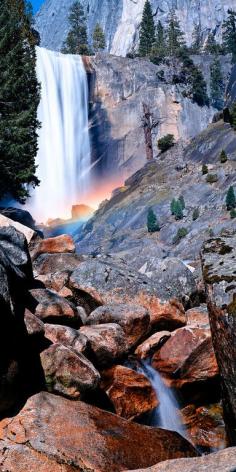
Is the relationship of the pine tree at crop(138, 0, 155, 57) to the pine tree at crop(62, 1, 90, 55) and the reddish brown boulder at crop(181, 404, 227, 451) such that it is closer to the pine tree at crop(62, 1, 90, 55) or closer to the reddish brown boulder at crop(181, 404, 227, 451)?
the pine tree at crop(62, 1, 90, 55)

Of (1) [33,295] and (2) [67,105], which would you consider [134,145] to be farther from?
(1) [33,295]

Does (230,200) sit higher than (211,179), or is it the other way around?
(211,179)

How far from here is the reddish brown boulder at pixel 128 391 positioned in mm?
9062

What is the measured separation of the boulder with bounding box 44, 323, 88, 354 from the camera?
8758 millimetres

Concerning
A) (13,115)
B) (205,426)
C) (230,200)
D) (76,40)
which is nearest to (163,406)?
(205,426)

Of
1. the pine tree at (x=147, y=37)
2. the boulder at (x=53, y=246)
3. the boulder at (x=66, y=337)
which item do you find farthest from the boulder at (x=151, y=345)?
the pine tree at (x=147, y=37)

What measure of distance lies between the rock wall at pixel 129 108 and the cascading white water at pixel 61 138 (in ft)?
8.12

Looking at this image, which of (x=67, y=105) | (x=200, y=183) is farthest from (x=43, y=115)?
(x=200, y=183)

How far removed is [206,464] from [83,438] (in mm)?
2003

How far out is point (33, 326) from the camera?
8.09 m

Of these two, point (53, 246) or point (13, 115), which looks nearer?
point (53, 246)

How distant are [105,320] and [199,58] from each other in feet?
303

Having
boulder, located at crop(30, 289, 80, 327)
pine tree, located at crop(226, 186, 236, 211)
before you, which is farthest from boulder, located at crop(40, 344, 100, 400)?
pine tree, located at crop(226, 186, 236, 211)

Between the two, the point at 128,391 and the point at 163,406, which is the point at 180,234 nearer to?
the point at 163,406
